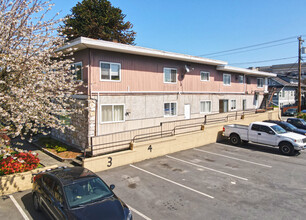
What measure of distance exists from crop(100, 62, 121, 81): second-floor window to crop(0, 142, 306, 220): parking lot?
5.90 meters

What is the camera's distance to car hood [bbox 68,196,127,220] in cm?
548

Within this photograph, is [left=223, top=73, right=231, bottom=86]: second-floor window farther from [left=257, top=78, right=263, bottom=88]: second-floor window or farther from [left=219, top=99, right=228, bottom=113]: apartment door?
[left=257, top=78, right=263, bottom=88]: second-floor window

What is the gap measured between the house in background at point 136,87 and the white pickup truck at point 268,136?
14.1 ft

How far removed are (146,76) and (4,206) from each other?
38.2 feet

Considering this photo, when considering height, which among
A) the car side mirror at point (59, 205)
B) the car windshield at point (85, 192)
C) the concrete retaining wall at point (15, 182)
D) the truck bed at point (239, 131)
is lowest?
the concrete retaining wall at point (15, 182)

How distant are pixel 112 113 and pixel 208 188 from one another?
7.73 meters

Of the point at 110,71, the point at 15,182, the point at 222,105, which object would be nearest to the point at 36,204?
the point at 15,182

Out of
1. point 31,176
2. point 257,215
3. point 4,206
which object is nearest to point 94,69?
point 31,176

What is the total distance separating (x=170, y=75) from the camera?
18250 millimetres

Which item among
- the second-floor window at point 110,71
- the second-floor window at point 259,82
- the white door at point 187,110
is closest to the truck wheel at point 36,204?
the second-floor window at point 110,71

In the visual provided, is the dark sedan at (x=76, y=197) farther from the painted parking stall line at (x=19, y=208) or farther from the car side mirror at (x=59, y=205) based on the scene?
the painted parking stall line at (x=19, y=208)

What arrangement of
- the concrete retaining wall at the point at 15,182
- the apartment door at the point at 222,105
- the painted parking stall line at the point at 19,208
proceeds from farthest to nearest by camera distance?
the apartment door at the point at 222,105
the concrete retaining wall at the point at 15,182
the painted parking stall line at the point at 19,208

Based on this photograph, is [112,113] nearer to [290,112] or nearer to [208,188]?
[208,188]

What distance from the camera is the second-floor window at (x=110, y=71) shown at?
13.7 m
